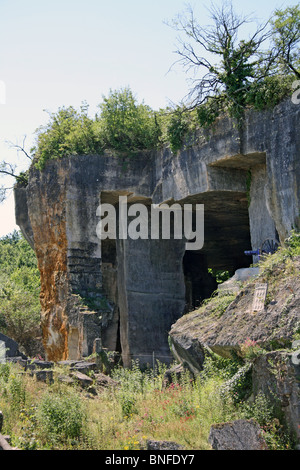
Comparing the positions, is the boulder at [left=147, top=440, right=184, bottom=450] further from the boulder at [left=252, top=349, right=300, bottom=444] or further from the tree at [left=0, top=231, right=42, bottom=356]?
the tree at [left=0, top=231, right=42, bottom=356]

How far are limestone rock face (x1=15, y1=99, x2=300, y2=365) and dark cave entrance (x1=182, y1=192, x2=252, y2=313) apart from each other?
0.11m

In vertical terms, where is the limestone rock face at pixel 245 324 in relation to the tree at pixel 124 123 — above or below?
below

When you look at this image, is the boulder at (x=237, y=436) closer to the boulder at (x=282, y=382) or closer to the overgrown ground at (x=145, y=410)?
the overgrown ground at (x=145, y=410)

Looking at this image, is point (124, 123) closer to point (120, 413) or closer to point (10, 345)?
point (10, 345)

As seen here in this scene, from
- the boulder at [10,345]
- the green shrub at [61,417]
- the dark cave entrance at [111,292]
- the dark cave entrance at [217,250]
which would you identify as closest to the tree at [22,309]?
the dark cave entrance at [217,250]

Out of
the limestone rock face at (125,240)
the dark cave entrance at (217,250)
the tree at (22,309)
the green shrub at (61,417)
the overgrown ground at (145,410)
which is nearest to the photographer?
the overgrown ground at (145,410)

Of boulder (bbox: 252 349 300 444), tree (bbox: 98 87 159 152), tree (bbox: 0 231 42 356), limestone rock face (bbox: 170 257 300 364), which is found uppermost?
tree (bbox: 98 87 159 152)

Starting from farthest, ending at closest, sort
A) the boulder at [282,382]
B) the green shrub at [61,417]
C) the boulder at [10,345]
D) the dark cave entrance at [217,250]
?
the dark cave entrance at [217,250], the boulder at [10,345], the green shrub at [61,417], the boulder at [282,382]

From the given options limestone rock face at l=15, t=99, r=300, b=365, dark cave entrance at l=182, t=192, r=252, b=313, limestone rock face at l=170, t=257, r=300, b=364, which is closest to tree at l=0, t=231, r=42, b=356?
dark cave entrance at l=182, t=192, r=252, b=313

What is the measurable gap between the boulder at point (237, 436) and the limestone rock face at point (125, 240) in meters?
8.12

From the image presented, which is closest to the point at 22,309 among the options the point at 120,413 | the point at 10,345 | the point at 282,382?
the point at 10,345

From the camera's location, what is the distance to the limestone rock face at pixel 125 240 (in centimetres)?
1767

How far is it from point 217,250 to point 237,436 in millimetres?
16388

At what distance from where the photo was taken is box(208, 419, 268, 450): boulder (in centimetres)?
925
